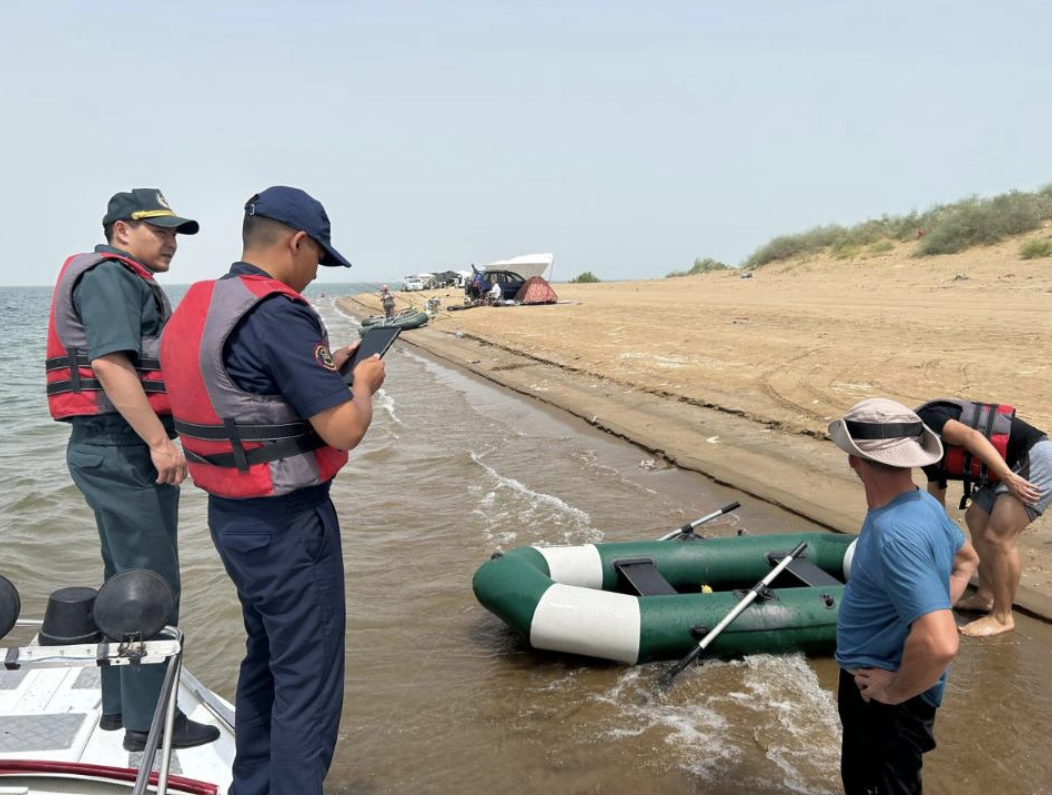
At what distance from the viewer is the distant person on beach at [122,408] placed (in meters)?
2.66

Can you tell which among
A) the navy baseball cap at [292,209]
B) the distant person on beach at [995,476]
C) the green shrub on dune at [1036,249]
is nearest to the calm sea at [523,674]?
the distant person on beach at [995,476]

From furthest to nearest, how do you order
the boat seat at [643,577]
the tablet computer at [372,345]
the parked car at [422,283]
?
the parked car at [422,283]
the boat seat at [643,577]
the tablet computer at [372,345]

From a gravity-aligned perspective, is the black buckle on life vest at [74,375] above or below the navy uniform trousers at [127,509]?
above

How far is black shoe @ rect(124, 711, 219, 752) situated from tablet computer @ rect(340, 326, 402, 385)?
151 cm

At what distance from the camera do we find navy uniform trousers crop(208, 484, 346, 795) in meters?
2.15

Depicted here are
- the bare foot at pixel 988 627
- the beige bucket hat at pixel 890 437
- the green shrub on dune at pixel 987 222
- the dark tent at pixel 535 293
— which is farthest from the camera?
the dark tent at pixel 535 293

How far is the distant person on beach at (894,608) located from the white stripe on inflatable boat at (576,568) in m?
2.62

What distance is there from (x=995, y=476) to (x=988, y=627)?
1156 millimetres

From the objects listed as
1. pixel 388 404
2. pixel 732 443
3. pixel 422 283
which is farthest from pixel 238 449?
pixel 422 283

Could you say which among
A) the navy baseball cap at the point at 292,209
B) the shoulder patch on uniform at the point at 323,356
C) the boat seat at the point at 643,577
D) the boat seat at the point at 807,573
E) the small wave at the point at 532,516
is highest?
the navy baseball cap at the point at 292,209

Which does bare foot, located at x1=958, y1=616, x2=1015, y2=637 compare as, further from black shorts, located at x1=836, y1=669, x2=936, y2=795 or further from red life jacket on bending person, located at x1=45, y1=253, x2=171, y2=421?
red life jacket on bending person, located at x1=45, y1=253, x2=171, y2=421

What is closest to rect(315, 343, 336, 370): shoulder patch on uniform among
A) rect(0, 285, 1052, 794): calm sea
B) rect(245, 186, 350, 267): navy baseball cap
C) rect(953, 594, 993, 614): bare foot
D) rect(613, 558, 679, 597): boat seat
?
rect(245, 186, 350, 267): navy baseball cap

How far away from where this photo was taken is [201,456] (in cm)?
219

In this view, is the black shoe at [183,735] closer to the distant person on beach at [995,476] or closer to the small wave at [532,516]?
the distant person on beach at [995,476]
